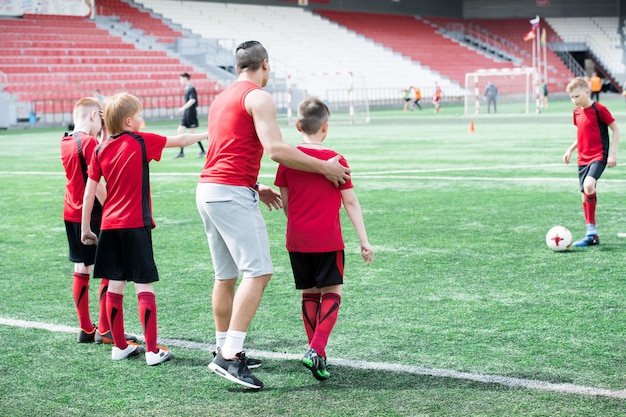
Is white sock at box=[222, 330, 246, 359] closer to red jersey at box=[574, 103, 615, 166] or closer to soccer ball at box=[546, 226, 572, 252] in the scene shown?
soccer ball at box=[546, 226, 572, 252]

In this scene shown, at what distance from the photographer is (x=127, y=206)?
520 cm

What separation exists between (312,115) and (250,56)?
0.47m

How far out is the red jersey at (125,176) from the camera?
17.0ft

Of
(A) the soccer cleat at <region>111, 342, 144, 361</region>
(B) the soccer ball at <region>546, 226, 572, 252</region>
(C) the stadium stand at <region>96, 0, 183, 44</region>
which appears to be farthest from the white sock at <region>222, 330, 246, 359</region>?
(C) the stadium stand at <region>96, 0, 183, 44</region>

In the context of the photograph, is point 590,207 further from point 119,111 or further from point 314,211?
point 119,111

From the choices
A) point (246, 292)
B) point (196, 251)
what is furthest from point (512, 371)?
point (196, 251)

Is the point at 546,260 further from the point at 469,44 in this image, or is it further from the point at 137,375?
the point at 469,44

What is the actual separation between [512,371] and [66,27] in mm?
43161

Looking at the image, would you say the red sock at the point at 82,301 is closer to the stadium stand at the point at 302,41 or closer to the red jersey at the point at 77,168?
the red jersey at the point at 77,168

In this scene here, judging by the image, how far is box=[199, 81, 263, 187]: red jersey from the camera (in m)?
4.66

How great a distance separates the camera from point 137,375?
4.98 metres

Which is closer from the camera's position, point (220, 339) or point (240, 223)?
point (240, 223)

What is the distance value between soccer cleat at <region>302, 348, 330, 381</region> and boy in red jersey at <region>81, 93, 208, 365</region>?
100cm

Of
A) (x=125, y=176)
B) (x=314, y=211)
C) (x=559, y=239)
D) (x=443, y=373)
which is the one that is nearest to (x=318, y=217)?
(x=314, y=211)
